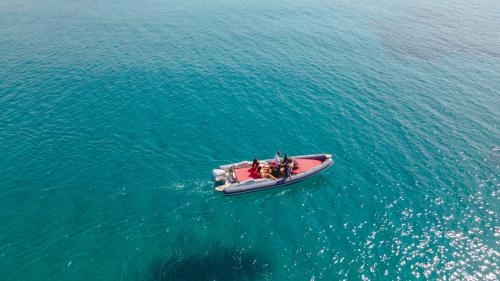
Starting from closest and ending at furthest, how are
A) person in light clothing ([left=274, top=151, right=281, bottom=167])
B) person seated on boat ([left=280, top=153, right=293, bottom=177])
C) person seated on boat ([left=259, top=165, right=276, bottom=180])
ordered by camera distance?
person seated on boat ([left=280, top=153, right=293, bottom=177]), person seated on boat ([left=259, top=165, right=276, bottom=180]), person in light clothing ([left=274, top=151, right=281, bottom=167])

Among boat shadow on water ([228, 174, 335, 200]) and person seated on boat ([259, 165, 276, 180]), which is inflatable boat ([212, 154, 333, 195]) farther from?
boat shadow on water ([228, 174, 335, 200])

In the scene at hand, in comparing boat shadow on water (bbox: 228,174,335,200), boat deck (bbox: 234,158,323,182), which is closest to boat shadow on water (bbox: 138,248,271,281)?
boat shadow on water (bbox: 228,174,335,200)

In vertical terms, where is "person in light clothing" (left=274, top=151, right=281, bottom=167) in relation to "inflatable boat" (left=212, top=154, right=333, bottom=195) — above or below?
above

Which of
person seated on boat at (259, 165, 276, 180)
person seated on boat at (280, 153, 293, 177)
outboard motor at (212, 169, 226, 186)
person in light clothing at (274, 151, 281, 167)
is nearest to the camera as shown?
outboard motor at (212, 169, 226, 186)

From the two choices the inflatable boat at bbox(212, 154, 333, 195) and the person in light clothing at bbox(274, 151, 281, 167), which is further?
the person in light clothing at bbox(274, 151, 281, 167)

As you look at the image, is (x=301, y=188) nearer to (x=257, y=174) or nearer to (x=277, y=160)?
(x=277, y=160)

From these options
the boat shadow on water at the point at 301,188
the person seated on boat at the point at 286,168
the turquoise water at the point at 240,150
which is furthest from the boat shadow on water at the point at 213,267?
the person seated on boat at the point at 286,168

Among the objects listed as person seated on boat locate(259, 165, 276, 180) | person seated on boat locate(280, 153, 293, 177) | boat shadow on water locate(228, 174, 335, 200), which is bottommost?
boat shadow on water locate(228, 174, 335, 200)
